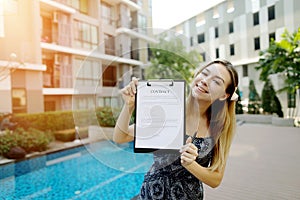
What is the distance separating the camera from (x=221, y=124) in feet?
2.04

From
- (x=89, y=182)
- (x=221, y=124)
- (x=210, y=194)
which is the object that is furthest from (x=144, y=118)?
(x=89, y=182)

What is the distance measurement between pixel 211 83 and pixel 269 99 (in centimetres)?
505

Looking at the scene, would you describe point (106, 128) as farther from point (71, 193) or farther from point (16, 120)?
point (16, 120)

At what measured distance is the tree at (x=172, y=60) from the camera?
0.59 meters

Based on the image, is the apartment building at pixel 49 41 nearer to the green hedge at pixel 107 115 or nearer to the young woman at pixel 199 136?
the green hedge at pixel 107 115

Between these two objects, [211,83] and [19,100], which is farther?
[19,100]

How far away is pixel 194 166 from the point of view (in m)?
0.50

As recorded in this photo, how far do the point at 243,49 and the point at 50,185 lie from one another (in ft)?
7.11

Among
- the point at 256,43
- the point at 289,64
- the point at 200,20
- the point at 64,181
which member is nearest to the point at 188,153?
the point at 200,20

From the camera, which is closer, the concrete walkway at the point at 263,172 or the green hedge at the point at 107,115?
the green hedge at the point at 107,115

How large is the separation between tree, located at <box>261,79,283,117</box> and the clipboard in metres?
4.76

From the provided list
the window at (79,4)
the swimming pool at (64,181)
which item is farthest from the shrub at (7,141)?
the window at (79,4)

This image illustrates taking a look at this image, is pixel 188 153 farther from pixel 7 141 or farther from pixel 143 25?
pixel 7 141

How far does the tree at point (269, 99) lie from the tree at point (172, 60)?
15.2 ft
